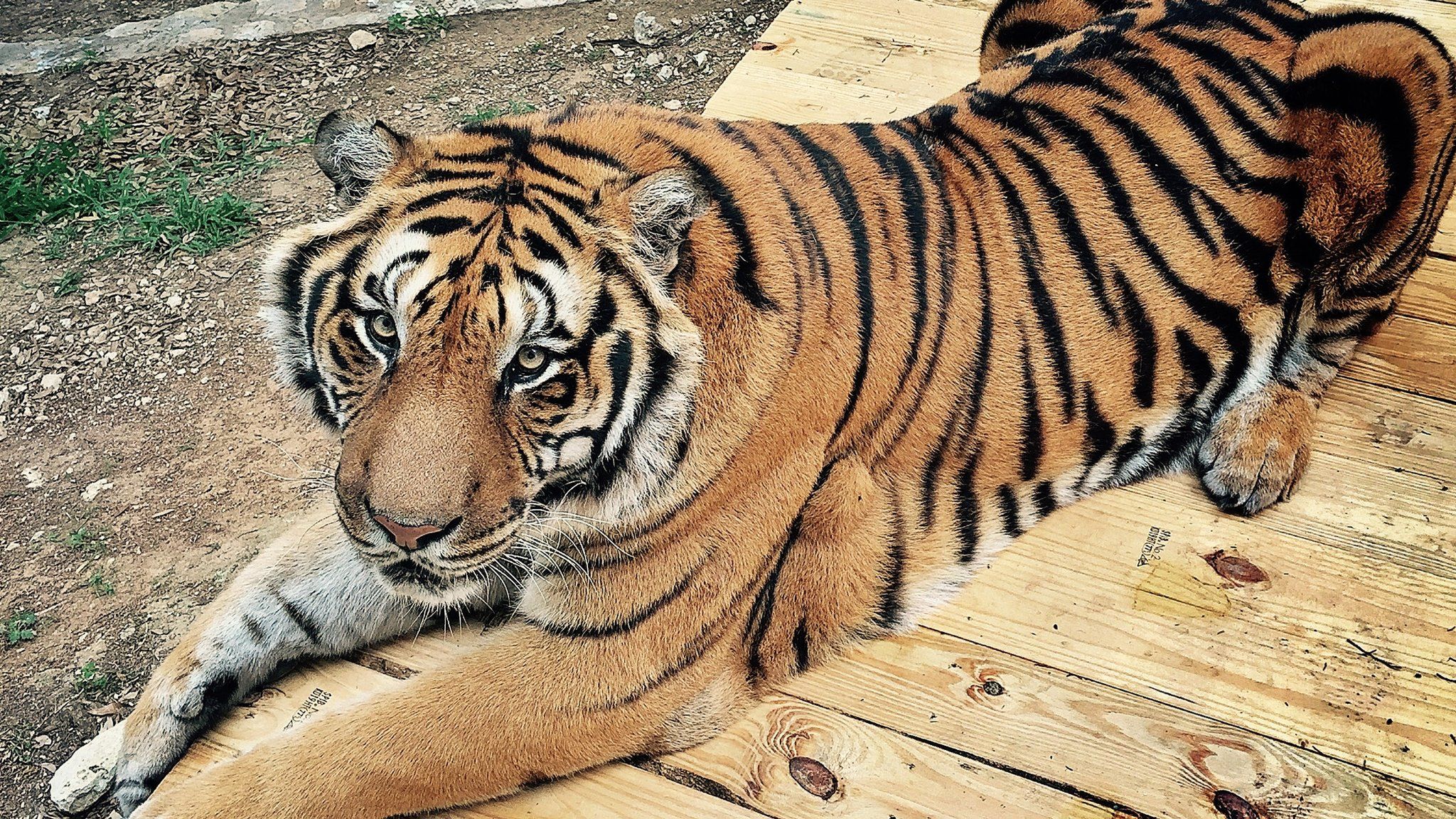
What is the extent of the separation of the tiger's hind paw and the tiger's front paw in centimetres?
188

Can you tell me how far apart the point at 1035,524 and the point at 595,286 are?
1.06 metres

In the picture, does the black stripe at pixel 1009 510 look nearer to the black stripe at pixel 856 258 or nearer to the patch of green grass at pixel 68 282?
the black stripe at pixel 856 258

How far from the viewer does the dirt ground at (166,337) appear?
2.74 m

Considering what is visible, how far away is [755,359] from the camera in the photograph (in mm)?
1844

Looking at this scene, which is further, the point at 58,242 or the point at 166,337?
the point at 58,242

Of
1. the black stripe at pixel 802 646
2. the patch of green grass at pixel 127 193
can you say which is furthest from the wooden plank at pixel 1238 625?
the patch of green grass at pixel 127 193

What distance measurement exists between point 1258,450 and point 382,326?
165cm

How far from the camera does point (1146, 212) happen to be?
7.49 ft

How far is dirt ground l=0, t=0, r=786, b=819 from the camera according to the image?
2.74 meters

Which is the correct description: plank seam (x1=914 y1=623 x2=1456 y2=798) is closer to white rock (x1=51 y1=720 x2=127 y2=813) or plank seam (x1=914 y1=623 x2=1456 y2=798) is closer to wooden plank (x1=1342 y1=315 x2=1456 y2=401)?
wooden plank (x1=1342 y1=315 x2=1456 y2=401)

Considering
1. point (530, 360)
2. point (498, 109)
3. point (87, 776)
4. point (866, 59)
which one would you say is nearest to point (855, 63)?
point (866, 59)

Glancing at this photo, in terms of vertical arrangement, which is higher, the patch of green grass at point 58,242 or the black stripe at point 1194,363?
the black stripe at point 1194,363

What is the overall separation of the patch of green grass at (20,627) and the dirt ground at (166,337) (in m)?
0.01

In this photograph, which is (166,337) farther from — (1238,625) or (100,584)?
(1238,625)
